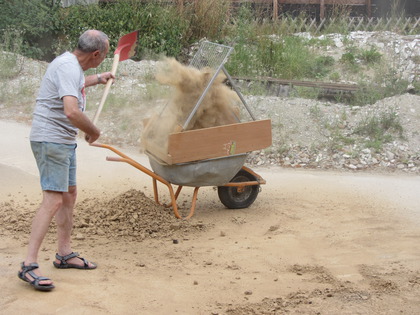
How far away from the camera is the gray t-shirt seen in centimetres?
430

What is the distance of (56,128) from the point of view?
4.39m

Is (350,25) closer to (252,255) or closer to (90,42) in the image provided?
(252,255)

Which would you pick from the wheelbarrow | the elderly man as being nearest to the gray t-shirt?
the elderly man

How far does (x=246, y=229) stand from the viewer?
19.4ft

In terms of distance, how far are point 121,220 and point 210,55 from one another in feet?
6.11

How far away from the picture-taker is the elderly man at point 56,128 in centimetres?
425

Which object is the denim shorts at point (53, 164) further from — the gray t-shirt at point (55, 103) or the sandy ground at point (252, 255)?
the sandy ground at point (252, 255)

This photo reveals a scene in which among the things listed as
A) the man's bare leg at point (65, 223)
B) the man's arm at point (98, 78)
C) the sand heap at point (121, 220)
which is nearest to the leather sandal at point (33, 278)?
the man's bare leg at point (65, 223)

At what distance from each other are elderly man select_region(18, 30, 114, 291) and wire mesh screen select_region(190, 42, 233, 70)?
1.86m

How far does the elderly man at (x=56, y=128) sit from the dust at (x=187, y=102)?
4.84 feet

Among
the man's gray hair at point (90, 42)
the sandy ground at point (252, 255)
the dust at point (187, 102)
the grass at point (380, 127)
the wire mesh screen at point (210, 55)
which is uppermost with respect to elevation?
the man's gray hair at point (90, 42)

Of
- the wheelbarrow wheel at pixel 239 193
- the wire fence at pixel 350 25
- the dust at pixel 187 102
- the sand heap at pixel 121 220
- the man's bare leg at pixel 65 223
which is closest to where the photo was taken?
the man's bare leg at pixel 65 223

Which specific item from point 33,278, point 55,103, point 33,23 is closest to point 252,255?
point 33,278

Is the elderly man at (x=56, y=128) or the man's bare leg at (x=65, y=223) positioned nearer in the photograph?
the elderly man at (x=56, y=128)
